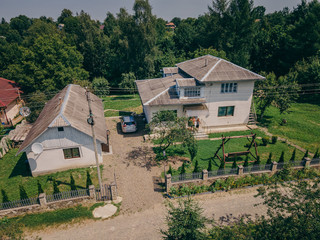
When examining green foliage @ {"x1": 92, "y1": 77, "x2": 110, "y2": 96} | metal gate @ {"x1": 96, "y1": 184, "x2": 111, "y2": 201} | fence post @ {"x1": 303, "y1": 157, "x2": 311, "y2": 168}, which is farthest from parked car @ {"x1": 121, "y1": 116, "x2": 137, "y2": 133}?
green foliage @ {"x1": 92, "y1": 77, "x2": 110, "y2": 96}

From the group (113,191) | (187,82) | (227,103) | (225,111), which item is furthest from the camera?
(225,111)

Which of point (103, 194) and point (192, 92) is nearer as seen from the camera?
point (103, 194)

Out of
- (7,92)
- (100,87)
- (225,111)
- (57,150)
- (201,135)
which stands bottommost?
(201,135)

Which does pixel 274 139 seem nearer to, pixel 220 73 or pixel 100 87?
pixel 220 73

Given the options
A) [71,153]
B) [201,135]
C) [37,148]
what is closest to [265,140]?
[201,135]

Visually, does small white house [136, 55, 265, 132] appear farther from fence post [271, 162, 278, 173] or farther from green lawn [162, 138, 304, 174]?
fence post [271, 162, 278, 173]

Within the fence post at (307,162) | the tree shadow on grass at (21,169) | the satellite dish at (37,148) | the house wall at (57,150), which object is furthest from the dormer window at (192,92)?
the tree shadow on grass at (21,169)
